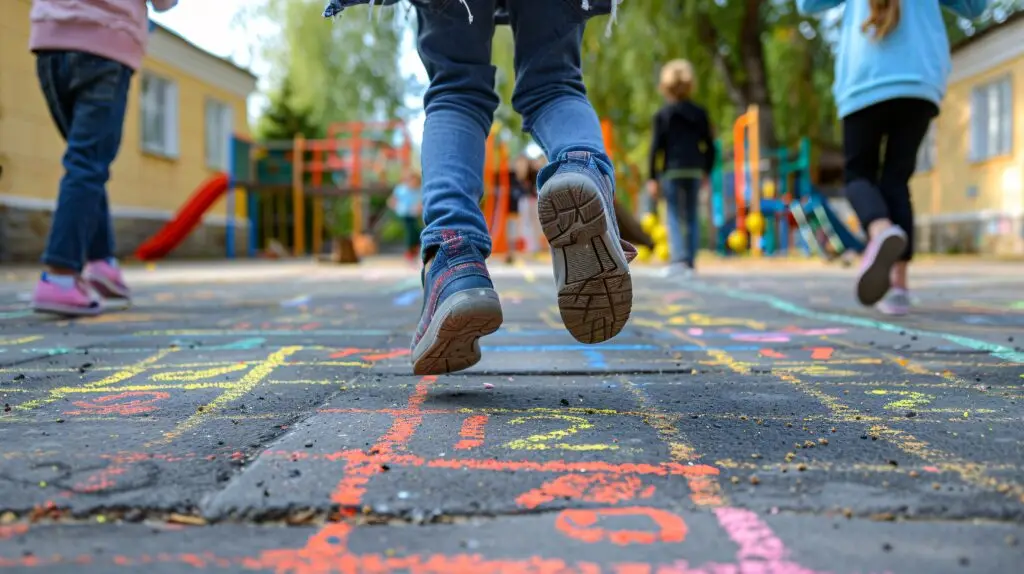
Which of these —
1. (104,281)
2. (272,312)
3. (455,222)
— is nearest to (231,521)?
(455,222)

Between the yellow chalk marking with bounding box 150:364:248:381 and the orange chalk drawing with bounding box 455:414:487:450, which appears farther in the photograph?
the yellow chalk marking with bounding box 150:364:248:381

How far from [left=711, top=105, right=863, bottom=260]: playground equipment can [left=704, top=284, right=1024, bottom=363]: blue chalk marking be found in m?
5.99

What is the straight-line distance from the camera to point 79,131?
10.5 feet

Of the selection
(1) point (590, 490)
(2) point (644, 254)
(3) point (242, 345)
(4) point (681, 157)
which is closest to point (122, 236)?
(2) point (644, 254)

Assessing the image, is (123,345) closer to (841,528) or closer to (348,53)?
(841,528)

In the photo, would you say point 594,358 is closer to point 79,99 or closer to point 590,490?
point 590,490

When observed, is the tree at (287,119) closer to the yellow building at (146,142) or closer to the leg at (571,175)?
the yellow building at (146,142)

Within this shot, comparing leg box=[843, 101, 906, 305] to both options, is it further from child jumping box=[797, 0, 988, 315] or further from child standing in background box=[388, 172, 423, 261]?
child standing in background box=[388, 172, 423, 261]

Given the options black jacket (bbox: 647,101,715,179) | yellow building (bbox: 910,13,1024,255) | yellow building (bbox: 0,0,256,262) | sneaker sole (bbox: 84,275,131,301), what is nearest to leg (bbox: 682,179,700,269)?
black jacket (bbox: 647,101,715,179)

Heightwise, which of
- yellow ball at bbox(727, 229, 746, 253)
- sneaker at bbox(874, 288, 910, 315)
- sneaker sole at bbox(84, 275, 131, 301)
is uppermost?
yellow ball at bbox(727, 229, 746, 253)

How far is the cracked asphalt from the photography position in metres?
0.81

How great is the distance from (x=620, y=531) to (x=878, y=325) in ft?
7.99

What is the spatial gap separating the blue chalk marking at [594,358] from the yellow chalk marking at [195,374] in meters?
0.85

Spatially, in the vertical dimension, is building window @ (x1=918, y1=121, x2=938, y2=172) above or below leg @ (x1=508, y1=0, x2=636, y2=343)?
above
